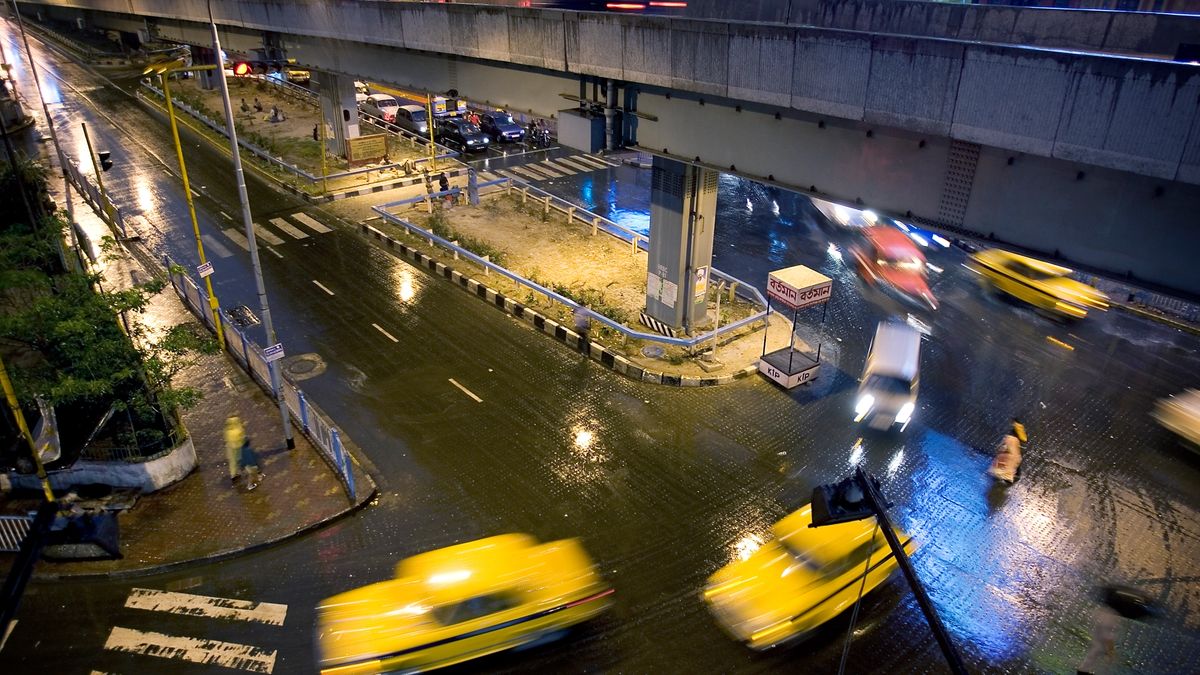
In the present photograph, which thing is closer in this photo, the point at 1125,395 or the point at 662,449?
the point at 662,449

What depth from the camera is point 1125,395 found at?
1677 cm

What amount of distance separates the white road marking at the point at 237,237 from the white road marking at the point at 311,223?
2118mm

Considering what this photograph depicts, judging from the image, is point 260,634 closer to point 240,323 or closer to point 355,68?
point 240,323

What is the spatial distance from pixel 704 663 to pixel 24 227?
60.5 feet

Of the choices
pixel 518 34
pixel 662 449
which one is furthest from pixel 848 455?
pixel 518 34

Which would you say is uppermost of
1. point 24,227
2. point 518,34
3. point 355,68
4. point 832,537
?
point 518,34

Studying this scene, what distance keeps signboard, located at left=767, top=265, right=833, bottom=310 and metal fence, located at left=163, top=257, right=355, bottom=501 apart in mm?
9886

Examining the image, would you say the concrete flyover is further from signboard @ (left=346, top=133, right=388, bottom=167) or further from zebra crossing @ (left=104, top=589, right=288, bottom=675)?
signboard @ (left=346, top=133, right=388, bottom=167)

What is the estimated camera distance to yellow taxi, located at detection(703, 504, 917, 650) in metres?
10.5

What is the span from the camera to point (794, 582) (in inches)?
420

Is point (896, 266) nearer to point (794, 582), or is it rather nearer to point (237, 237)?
point (794, 582)

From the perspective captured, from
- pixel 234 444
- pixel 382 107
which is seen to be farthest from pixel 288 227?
pixel 382 107

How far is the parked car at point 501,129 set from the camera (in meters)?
37.7

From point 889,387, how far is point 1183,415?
234 inches
